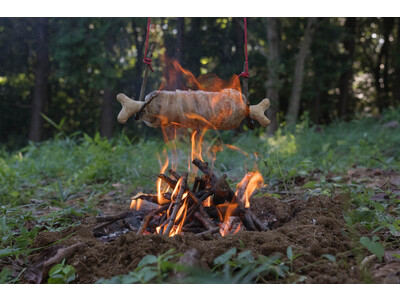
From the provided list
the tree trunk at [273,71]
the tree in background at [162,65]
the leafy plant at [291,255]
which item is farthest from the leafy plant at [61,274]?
the tree trunk at [273,71]

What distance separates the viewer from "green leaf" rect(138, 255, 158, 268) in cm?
185

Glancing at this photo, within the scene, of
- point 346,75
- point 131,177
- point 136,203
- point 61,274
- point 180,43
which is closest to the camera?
point 61,274

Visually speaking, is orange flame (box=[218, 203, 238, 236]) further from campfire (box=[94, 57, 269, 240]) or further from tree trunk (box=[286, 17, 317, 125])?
tree trunk (box=[286, 17, 317, 125])

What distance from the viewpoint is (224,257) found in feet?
6.41

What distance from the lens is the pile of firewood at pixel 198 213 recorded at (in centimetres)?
270

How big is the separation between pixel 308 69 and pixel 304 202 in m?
11.7

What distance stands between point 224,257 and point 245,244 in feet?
0.82

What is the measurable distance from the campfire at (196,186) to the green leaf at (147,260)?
0.56 meters

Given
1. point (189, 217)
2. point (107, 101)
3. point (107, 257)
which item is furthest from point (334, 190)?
point (107, 101)

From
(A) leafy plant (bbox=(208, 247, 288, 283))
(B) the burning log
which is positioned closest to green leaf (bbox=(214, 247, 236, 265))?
(A) leafy plant (bbox=(208, 247, 288, 283))

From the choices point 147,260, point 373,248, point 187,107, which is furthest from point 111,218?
point 373,248

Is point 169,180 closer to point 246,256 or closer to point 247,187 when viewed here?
point 247,187
